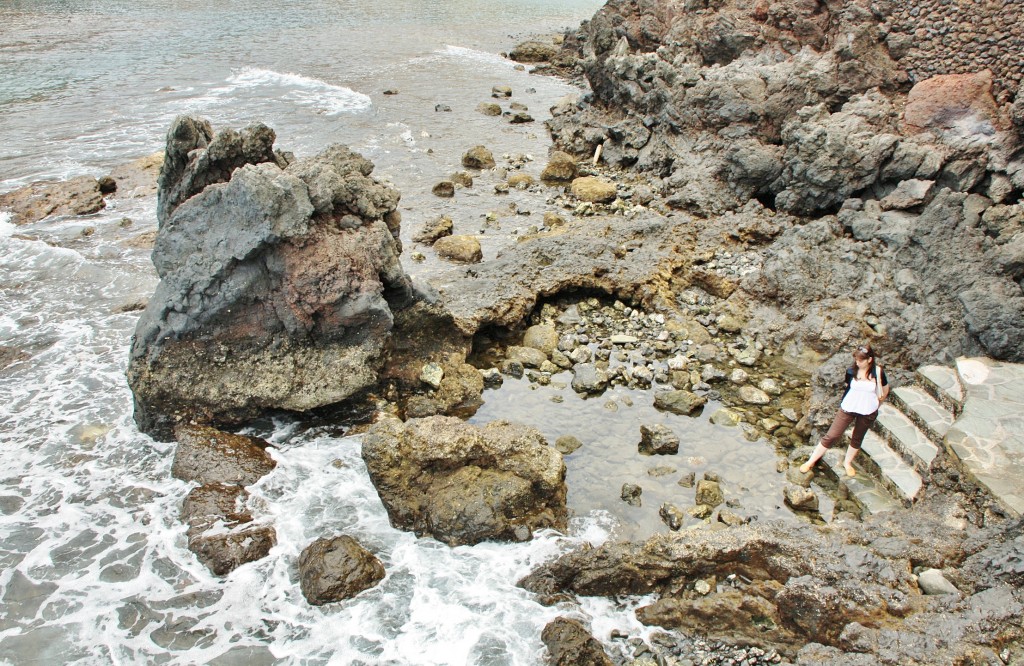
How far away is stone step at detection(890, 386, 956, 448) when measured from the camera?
10.6 metres

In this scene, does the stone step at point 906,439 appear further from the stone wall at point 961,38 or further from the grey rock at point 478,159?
the grey rock at point 478,159

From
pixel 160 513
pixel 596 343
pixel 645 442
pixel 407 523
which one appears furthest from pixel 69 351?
pixel 645 442

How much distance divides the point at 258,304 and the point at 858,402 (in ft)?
32.6

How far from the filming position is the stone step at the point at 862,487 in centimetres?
1012

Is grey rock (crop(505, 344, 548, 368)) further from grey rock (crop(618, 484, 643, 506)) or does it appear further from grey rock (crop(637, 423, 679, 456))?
grey rock (crop(618, 484, 643, 506))

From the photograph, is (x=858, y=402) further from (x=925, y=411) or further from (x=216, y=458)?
(x=216, y=458)

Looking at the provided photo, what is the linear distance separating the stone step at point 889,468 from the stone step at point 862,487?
0.35 feet

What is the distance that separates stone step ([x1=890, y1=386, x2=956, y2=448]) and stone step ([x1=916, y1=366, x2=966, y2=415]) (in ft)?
0.31

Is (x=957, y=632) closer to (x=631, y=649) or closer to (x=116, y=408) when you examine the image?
(x=631, y=649)

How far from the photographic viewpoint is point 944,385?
11.4 metres

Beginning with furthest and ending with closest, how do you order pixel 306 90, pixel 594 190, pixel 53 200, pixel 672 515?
pixel 306 90
pixel 594 190
pixel 53 200
pixel 672 515

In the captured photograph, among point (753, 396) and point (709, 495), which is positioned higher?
point (753, 396)

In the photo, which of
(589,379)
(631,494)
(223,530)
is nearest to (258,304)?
(223,530)

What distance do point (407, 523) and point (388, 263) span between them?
15.2ft
